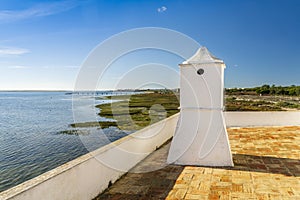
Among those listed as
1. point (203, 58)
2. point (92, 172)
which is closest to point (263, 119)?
point (203, 58)

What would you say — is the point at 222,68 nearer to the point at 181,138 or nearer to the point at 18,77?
the point at 181,138

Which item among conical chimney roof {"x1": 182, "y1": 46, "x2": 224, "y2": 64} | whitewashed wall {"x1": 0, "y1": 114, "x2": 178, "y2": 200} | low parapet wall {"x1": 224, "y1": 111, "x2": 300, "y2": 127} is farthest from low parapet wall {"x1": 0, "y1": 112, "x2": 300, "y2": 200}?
low parapet wall {"x1": 224, "y1": 111, "x2": 300, "y2": 127}

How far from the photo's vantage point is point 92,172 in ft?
9.31

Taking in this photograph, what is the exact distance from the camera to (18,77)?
1099 inches

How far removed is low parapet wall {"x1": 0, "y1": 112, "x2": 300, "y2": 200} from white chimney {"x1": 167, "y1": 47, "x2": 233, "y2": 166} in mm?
686

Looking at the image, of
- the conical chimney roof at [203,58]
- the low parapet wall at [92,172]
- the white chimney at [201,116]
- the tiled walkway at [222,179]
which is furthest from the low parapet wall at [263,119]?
the conical chimney roof at [203,58]

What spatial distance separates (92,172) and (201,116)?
2069 millimetres

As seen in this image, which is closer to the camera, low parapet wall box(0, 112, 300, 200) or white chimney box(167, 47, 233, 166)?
low parapet wall box(0, 112, 300, 200)

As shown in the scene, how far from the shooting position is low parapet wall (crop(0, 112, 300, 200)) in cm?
199

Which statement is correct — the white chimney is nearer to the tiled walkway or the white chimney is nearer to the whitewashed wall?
the tiled walkway

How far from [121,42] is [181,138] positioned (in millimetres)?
2047

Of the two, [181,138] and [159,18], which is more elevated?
[159,18]

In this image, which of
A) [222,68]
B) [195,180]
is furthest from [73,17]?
[195,180]

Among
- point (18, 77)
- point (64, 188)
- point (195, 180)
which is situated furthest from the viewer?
point (18, 77)
